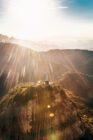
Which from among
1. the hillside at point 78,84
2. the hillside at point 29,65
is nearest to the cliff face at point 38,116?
the hillside at point 78,84

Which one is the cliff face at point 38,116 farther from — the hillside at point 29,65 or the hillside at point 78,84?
the hillside at point 29,65

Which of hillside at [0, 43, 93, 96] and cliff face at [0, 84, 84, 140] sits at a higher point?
hillside at [0, 43, 93, 96]

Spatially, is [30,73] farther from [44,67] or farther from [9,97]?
[9,97]

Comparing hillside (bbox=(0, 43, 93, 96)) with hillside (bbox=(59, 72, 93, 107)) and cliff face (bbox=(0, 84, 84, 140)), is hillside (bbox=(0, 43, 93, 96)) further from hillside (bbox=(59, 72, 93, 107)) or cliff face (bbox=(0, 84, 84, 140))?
cliff face (bbox=(0, 84, 84, 140))

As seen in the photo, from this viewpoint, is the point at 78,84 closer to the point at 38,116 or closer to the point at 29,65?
the point at 29,65

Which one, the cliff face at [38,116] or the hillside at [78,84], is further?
the hillside at [78,84]

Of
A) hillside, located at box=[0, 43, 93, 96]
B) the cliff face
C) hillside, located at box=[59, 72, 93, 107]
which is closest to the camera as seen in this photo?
the cliff face

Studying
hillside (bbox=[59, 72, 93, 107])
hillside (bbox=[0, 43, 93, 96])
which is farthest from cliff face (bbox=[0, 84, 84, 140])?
hillside (bbox=[0, 43, 93, 96])

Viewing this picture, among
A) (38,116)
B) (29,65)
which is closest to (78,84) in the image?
(29,65)
